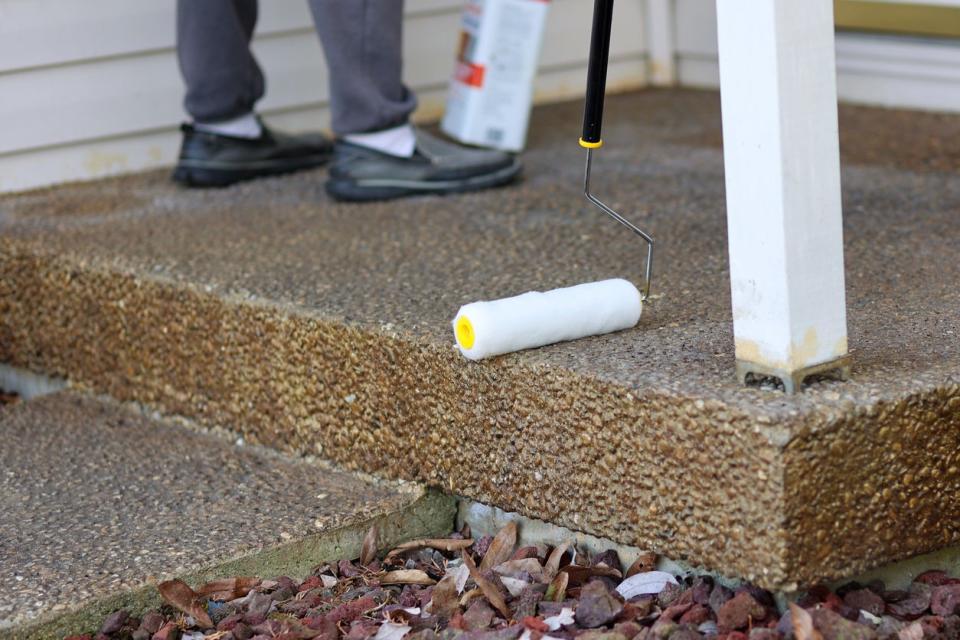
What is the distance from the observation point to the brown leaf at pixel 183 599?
1456mm

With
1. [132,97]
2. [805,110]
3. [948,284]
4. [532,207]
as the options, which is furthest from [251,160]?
[805,110]

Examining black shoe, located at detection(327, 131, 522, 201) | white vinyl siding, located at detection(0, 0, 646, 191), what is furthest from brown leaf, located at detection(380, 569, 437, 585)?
white vinyl siding, located at detection(0, 0, 646, 191)

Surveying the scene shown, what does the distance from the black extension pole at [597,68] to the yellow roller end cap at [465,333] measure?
23 cm

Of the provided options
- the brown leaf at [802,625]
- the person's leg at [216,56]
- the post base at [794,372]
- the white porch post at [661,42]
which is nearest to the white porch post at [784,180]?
the post base at [794,372]

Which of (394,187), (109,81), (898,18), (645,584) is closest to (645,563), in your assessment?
(645,584)

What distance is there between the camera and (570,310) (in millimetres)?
1479

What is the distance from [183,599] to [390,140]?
3.82ft

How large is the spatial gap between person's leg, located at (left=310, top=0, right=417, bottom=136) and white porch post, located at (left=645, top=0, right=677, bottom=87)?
137 cm

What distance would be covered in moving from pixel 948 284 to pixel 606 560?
1.89 feet

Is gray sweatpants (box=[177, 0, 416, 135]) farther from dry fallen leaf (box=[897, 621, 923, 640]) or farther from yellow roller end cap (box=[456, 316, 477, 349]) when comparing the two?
dry fallen leaf (box=[897, 621, 923, 640])

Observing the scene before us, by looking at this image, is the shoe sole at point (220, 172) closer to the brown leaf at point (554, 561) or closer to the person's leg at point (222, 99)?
the person's leg at point (222, 99)

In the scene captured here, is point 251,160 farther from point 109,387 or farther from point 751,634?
point 751,634

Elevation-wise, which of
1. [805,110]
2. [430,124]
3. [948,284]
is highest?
[805,110]

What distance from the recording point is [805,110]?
4.05 ft
